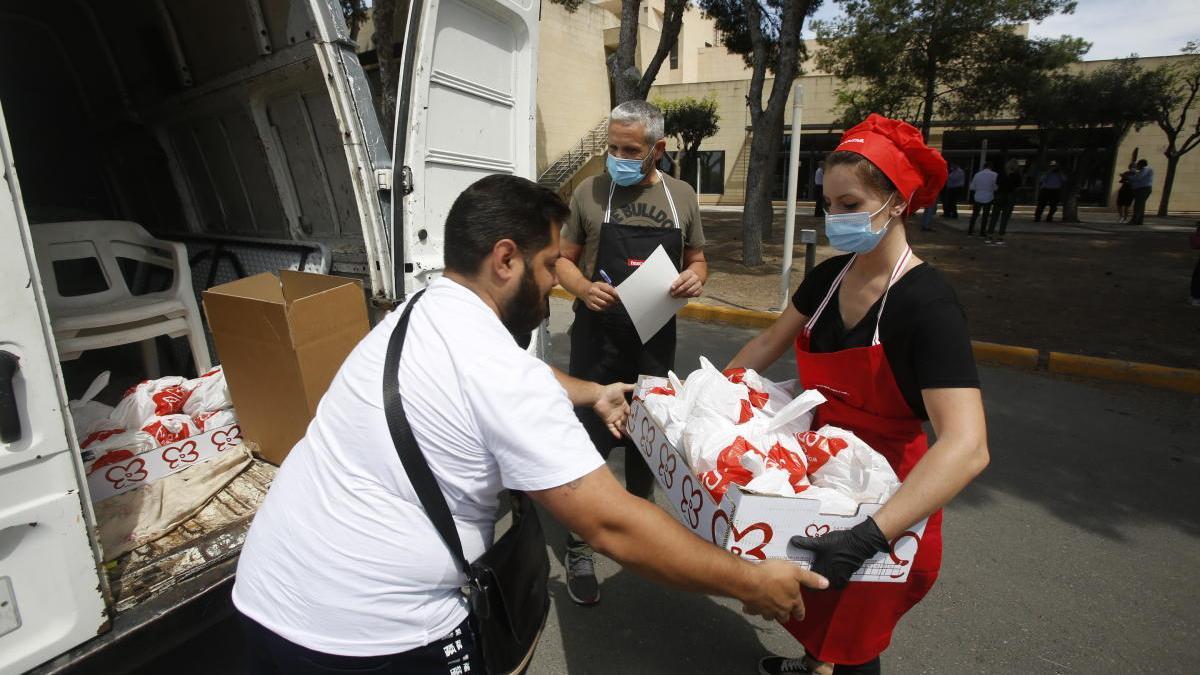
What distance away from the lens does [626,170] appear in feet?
8.68

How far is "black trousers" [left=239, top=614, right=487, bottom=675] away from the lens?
48.4 inches

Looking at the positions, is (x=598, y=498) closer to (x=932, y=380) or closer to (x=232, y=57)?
(x=932, y=380)

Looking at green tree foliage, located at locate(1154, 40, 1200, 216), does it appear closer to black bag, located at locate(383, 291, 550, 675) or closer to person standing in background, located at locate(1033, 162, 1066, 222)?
person standing in background, located at locate(1033, 162, 1066, 222)

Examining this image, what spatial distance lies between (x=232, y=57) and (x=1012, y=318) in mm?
7449

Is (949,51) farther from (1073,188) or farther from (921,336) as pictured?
(921,336)

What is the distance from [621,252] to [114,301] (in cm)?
295

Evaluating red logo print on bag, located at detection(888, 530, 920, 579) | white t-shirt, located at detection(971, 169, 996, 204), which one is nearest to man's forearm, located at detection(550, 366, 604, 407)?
red logo print on bag, located at detection(888, 530, 920, 579)

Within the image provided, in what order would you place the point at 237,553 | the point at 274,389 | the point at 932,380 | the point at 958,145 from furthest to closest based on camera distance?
the point at 958,145
the point at 274,389
the point at 237,553
the point at 932,380

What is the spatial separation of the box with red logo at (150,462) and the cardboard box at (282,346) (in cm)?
13

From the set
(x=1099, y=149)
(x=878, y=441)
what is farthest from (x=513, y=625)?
(x=1099, y=149)

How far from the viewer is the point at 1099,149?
1892cm

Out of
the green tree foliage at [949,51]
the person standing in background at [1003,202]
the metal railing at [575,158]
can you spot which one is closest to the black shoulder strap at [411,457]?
the person standing in background at [1003,202]

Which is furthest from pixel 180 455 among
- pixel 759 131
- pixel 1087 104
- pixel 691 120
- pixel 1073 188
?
pixel 691 120

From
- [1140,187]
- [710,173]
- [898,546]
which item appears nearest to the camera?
[898,546]
